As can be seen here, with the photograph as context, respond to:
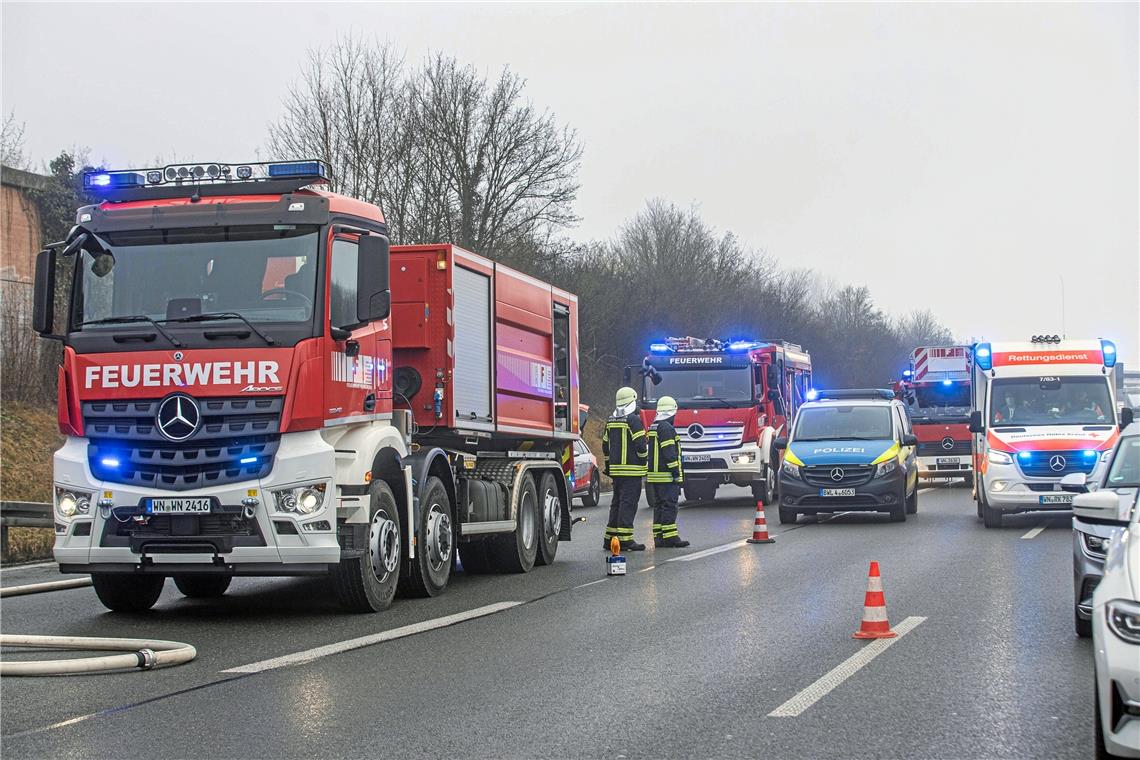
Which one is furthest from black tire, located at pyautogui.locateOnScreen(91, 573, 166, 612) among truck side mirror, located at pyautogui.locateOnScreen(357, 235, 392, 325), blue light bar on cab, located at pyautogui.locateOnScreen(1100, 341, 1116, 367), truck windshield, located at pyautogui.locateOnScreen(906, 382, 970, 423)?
truck windshield, located at pyautogui.locateOnScreen(906, 382, 970, 423)

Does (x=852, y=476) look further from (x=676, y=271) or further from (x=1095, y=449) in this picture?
(x=676, y=271)

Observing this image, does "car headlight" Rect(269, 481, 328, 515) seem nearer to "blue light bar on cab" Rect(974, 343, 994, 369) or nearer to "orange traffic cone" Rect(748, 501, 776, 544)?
"orange traffic cone" Rect(748, 501, 776, 544)

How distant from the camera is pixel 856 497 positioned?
71.5 ft

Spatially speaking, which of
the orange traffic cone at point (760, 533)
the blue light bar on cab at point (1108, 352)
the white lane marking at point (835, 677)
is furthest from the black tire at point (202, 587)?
the blue light bar on cab at point (1108, 352)

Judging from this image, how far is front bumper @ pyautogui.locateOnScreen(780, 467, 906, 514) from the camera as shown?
71.3 feet

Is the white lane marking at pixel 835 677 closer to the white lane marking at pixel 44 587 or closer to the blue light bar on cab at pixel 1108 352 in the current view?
the white lane marking at pixel 44 587

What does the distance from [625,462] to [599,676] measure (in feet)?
29.1

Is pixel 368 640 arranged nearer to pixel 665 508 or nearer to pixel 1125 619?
pixel 1125 619

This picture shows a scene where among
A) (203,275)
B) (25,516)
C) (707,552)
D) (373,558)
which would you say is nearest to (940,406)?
(707,552)

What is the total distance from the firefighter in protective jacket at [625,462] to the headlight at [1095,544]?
789 centimetres

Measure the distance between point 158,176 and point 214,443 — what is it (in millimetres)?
2364

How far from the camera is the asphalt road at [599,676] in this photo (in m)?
6.79

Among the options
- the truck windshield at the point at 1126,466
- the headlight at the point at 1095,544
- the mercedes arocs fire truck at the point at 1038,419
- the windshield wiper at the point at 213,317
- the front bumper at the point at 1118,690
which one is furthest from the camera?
the mercedes arocs fire truck at the point at 1038,419

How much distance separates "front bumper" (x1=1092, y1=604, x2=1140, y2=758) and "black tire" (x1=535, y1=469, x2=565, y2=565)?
10.6 metres
